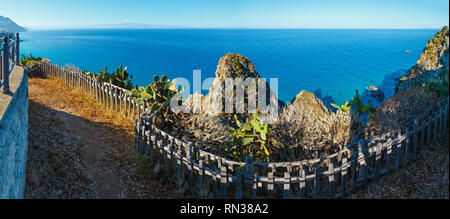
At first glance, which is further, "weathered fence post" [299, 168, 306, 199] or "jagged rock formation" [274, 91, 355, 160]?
"jagged rock formation" [274, 91, 355, 160]

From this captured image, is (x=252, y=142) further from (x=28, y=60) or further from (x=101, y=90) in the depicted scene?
(x=28, y=60)

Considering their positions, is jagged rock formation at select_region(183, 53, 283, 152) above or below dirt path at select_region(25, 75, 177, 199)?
above

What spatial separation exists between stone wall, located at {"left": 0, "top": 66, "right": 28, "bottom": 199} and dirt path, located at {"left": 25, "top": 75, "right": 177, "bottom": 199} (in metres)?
0.76

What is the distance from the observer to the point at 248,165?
19.6 feet

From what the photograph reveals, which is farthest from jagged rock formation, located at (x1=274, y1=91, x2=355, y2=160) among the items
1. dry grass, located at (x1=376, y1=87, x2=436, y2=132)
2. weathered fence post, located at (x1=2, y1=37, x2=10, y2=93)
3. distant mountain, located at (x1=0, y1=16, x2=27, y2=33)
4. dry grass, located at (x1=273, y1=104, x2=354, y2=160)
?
distant mountain, located at (x1=0, y1=16, x2=27, y2=33)

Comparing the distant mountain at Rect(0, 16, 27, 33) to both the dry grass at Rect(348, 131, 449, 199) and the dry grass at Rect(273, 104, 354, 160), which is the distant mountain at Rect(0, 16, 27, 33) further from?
the dry grass at Rect(348, 131, 449, 199)

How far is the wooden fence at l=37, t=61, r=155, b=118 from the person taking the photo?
34.9 ft

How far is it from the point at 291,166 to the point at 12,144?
5.34 meters

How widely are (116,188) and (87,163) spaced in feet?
4.30

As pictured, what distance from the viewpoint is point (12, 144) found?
517 centimetres

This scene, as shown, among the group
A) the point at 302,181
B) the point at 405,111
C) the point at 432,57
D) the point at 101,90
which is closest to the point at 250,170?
the point at 302,181

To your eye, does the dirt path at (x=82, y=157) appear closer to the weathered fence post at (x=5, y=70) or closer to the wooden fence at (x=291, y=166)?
the wooden fence at (x=291, y=166)

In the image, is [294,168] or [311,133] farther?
[311,133]

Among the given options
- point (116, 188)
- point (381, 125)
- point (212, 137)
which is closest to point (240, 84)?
point (212, 137)
